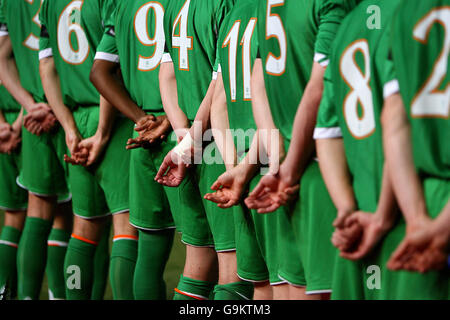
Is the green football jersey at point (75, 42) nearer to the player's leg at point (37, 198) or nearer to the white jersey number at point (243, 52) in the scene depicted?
the player's leg at point (37, 198)

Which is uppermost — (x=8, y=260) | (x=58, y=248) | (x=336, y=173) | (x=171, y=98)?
(x=171, y=98)

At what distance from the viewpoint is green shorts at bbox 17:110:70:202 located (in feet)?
11.8

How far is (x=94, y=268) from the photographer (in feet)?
11.9

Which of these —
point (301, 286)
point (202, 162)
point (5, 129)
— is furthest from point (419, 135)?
point (5, 129)

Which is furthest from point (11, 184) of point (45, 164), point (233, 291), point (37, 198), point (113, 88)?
Answer: point (233, 291)

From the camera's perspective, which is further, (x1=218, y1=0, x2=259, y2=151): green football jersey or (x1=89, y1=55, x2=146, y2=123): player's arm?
(x1=89, y1=55, x2=146, y2=123): player's arm

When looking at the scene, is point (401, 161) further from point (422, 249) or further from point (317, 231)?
point (317, 231)

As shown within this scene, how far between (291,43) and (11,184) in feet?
7.95

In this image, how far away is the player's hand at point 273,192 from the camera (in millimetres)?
2125

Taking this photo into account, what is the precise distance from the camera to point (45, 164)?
365 centimetres

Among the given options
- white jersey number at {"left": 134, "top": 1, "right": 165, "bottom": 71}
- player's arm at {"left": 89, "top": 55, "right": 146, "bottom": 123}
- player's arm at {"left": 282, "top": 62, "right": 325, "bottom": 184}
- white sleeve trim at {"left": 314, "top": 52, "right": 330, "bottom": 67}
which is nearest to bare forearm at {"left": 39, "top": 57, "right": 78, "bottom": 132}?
player's arm at {"left": 89, "top": 55, "right": 146, "bottom": 123}

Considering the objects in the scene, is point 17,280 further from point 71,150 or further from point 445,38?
point 445,38

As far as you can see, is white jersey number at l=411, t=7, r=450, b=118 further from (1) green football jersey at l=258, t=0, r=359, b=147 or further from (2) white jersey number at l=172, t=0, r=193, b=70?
(2) white jersey number at l=172, t=0, r=193, b=70

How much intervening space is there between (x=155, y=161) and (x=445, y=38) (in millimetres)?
1655
